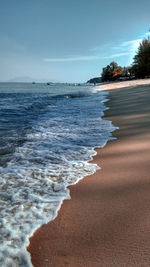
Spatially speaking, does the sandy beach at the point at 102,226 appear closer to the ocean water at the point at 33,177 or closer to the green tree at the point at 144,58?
the ocean water at the point at 33,177

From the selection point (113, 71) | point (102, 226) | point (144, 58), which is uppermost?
point (113, 71)

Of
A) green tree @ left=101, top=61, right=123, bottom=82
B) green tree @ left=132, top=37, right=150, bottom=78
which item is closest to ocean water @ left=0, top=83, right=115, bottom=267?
green tree @ left=132, top=37, right=150, bottom=78

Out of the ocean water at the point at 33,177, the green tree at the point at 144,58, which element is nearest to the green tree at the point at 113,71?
the green tree at the point at 144,58

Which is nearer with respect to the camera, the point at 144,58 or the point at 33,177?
the point at 33,177

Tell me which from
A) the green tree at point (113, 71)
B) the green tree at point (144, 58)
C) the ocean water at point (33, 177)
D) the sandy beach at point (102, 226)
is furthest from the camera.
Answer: the green tree at point (113, 71)

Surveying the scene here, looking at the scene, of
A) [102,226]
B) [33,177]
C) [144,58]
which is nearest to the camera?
[102,226]

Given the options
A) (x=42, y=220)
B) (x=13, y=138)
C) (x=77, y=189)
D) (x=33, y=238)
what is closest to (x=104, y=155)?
(x=77, y=189)

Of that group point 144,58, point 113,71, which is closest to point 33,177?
point 144,58

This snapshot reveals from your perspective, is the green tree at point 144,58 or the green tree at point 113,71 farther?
the green tree at point 113,71

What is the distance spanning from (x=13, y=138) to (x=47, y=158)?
5.70ft

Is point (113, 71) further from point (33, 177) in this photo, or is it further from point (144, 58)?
point (33, 177)

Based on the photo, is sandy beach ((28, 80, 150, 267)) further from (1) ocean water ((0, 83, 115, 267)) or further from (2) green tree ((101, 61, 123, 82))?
(2) green tree ((101, 61, 123, 82))

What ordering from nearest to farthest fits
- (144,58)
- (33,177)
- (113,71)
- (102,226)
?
(102,226), (33,177), (144,58), (113,71)

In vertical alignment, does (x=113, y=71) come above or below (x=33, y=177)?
above
